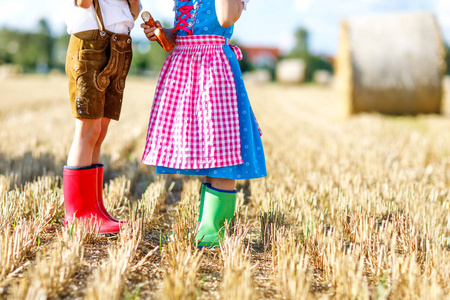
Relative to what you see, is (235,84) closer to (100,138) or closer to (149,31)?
(149,31)

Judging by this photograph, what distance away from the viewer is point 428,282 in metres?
1.45

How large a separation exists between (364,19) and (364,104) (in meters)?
1.26

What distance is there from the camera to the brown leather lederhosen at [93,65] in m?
1.79

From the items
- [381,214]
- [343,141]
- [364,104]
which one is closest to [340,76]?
[364,104]

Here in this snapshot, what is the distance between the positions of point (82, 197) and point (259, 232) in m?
0.81

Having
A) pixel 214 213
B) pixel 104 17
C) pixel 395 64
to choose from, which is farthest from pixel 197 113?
pixel 395 64

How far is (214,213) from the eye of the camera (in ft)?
6.16

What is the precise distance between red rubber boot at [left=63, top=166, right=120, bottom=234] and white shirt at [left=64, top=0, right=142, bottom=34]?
1.95 ft

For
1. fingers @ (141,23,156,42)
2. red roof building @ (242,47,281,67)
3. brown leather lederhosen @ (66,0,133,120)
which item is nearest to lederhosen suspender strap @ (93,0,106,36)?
brown leather lederhosen @ (66,0,133,120)

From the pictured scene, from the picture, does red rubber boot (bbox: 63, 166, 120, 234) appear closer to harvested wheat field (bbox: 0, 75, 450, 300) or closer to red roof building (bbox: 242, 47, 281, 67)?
harvested wheat field (bbox: 0, 75, 450, 300)

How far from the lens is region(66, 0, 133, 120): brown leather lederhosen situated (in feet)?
5.89

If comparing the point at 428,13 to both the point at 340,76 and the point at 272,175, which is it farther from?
the point at 272,175

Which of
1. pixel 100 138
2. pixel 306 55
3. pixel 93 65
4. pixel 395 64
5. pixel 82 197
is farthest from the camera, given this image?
pixel 306 55

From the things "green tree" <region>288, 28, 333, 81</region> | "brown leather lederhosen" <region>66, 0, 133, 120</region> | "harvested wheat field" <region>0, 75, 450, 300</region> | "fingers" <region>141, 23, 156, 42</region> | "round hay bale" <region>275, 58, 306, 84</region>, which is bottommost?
"harvested wheat field" <region>0, 75, 450, 300</region>
